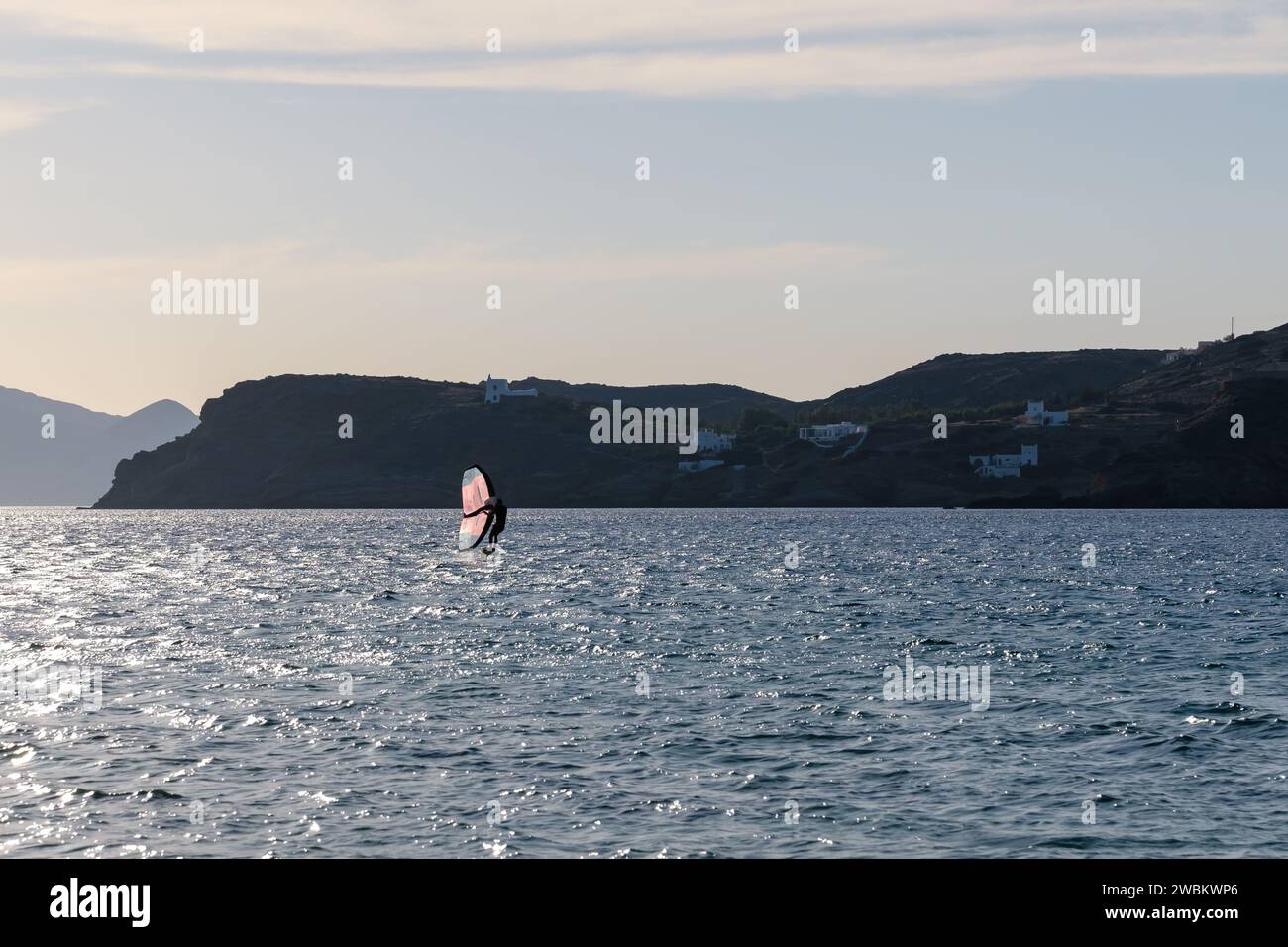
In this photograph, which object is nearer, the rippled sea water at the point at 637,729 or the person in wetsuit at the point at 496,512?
the rippled sea water at the point at 637,729

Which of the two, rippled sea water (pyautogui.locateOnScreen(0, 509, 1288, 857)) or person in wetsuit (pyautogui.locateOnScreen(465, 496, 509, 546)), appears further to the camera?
person in wetsuit (pyautogui.locateOnScreen(465, 496, 509, 546))

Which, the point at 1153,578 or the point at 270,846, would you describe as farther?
the point at 1153,578

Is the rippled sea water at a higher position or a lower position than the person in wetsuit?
lower

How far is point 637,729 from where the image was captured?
41531 millimetres

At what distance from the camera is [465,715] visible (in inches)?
1752

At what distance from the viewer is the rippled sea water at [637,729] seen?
2941 cm

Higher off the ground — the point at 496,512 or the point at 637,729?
the point at 496,512

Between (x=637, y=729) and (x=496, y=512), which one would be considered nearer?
(x=496, y=512)

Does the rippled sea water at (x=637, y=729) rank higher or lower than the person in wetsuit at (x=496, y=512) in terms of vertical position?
lower

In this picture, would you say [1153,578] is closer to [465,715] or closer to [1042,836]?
[465,715]

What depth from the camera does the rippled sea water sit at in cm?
2941

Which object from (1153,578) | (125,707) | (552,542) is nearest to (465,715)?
(125,707)
